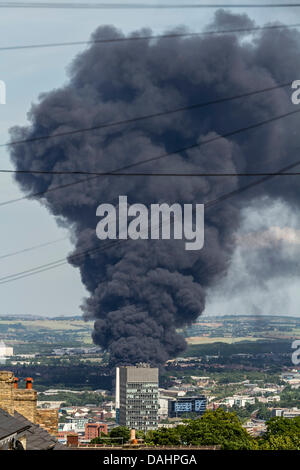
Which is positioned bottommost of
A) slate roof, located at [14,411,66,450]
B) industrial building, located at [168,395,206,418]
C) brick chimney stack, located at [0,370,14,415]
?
slate roof, located at [14,411,66,450]

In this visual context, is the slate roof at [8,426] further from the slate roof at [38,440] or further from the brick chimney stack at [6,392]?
the brick chimney stack at [6,392]

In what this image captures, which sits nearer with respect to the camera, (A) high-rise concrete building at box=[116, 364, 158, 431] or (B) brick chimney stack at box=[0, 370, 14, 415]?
(B) brick chimney stack at box=[0, 370, 14, 415]

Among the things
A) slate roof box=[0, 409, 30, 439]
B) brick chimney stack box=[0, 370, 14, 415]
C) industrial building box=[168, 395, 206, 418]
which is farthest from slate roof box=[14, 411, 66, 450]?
industrial building box=[168, 395, 206, 418]

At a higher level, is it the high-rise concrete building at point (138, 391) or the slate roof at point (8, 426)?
the high-rise concrete building at point (138, 391)

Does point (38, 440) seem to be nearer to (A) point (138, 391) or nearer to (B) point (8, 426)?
(B) point (8, 426)

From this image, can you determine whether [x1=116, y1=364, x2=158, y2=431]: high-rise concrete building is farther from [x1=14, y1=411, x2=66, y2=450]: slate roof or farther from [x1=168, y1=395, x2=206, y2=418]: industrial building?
[x1=14, y1=411, x2=66, y2=450]: slate roof

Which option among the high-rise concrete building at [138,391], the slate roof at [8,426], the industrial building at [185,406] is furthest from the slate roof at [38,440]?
the industrial building at [185,406]

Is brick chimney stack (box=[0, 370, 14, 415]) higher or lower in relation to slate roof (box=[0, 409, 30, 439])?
higher

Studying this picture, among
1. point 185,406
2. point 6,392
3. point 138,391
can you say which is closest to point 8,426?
point 6,392

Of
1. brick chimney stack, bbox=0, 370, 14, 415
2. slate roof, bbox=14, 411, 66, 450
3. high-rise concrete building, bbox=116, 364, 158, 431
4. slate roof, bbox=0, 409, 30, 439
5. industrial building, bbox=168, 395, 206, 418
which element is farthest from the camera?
industrial building, bbox=168, 395, 206, 418
